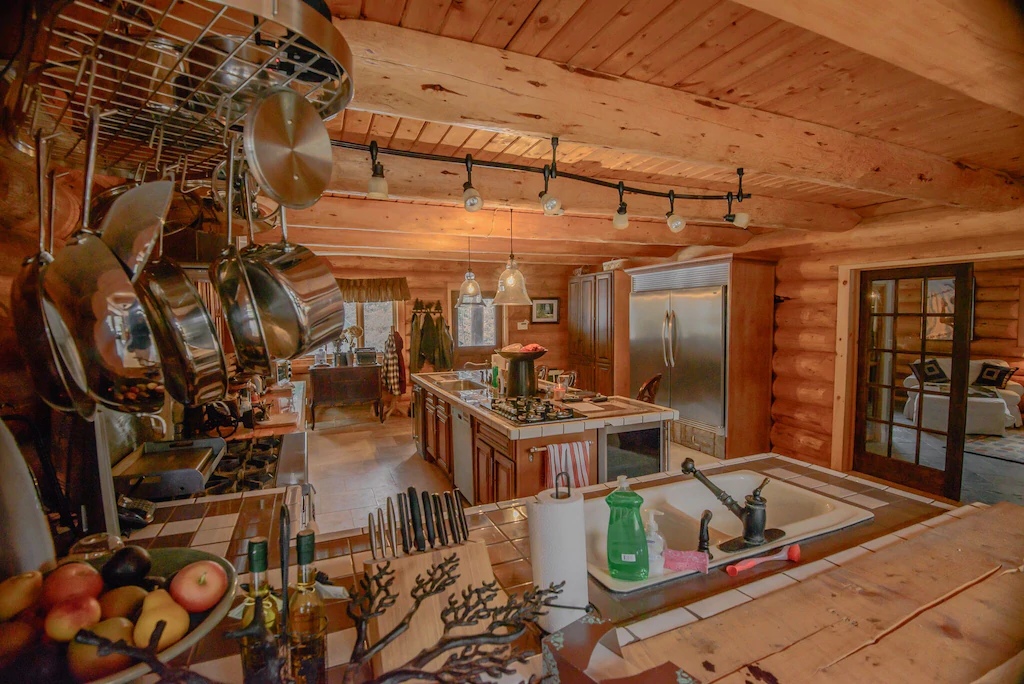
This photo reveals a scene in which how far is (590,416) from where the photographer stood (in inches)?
125

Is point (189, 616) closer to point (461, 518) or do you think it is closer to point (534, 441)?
point (461, 518)

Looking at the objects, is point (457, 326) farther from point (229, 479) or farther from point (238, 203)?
point (238, 203)

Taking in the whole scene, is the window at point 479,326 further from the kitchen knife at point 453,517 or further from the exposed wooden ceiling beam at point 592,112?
the kitchen knife at point 453,517

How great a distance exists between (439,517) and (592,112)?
5.20ft

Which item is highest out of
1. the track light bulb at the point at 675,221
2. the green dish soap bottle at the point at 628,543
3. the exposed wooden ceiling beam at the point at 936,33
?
the exposed wooden ceiling beam at the point at 936,33

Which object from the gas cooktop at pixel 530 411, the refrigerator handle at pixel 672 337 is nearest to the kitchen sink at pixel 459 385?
the gas cooktop at pixel 530 411

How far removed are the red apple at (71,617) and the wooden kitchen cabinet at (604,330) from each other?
6.04 m

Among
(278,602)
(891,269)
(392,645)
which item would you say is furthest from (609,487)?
(891,269)

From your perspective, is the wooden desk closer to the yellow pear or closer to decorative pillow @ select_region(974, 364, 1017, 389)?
the yellow pear

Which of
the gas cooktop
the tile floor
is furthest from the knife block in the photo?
the tile floor

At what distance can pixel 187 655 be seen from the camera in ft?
2.97

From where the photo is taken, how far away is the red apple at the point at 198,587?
2.22 ft

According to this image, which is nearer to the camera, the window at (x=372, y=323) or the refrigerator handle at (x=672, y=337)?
the refrigerator handle at (x=672, y=337)

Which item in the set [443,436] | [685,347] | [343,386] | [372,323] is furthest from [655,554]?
[372,323]
